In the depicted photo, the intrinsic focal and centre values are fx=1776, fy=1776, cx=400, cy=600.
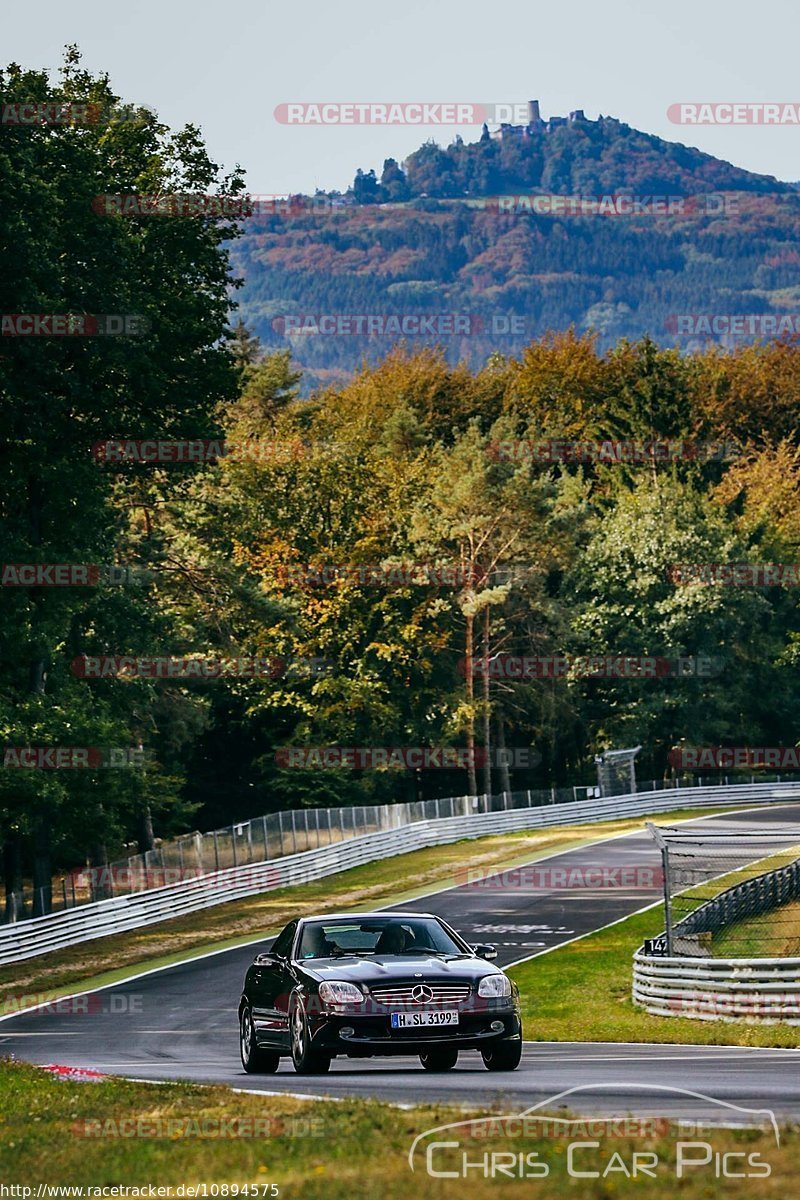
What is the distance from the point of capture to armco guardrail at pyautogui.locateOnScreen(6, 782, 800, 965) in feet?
135

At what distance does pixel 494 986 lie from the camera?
50.8 feet

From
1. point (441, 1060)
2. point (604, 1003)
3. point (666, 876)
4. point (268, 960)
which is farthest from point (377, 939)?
point (604, 1003)

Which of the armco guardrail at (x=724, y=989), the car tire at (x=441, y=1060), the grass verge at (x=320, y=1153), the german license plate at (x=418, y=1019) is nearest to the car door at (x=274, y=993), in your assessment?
the german license plate at (x=418, y=1019)

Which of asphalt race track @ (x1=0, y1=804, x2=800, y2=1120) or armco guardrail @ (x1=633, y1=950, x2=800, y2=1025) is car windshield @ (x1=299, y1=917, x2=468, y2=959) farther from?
armco guardrail @ (x1=633, y1=950, x2=800, y2=1025)

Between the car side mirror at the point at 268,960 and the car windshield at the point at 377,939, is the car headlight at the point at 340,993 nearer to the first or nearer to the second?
the car windshield at the point at 377,939

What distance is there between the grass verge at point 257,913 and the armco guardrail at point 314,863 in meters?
0.36

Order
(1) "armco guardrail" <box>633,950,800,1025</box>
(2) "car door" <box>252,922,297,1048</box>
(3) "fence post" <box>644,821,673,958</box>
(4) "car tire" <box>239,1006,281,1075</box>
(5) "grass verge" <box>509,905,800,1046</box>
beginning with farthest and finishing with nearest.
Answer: (3) "fence post" <box>644,821,673,958</box> < (1) "armco guardrail" <box>633,950,800,1025</box> < (5) "grass verge" <box>509,905,800,1046</box> < (4) "car tire" <box>239,1006,281,1075</box> < (2) "car door" <box>252,922,297,1048</box>

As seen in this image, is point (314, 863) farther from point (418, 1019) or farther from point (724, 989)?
point (418, 1019)

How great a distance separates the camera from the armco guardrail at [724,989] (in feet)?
76.8

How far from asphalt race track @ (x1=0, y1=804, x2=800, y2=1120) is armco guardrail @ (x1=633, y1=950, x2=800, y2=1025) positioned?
223cm

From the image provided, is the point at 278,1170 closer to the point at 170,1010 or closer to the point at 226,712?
the point at 170,1010

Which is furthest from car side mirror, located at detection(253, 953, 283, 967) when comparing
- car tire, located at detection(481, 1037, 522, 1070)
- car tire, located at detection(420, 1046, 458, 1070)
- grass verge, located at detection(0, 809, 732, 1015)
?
grass verge, located at detection(0, 809, 732, 1015)

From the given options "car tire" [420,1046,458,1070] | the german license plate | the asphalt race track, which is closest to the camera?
the asphalt race track

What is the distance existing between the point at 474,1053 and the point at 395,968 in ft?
13.8
